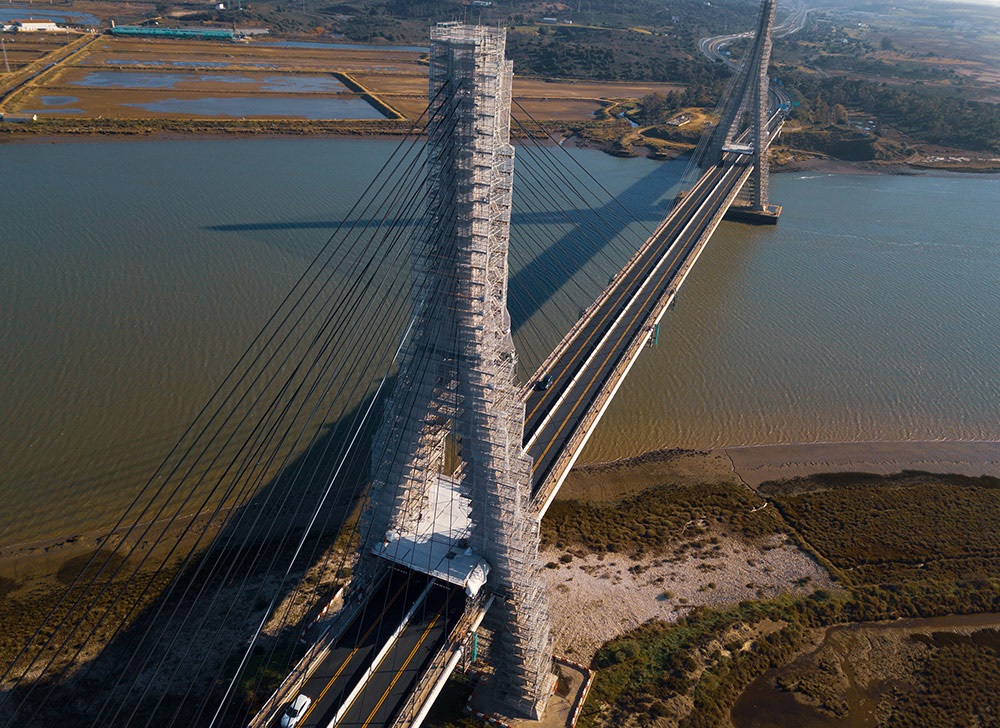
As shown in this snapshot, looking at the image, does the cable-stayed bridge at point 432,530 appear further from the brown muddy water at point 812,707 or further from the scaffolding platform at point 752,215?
the scaffolding platform at point 752,215

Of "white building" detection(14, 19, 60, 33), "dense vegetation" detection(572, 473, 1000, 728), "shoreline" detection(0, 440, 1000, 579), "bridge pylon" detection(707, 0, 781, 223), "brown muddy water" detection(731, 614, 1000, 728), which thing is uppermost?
"white building" detection(14, 19, 60, 33)

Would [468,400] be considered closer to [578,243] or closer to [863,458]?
[863,458]

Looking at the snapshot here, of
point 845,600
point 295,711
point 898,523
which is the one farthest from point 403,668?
point 898,523

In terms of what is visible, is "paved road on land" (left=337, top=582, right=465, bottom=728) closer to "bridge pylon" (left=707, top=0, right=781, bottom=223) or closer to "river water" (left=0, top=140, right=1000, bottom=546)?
"river water" (left=0, top=140, right=1000, bottom=546)

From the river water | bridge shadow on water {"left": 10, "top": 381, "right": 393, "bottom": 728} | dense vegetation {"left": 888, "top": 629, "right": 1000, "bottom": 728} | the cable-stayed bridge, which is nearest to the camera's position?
the cable-stayed bridge

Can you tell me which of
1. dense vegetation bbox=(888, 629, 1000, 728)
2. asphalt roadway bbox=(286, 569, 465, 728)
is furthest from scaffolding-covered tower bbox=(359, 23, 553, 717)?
dense vegetation bbox=(888, 629, 1000, 728)

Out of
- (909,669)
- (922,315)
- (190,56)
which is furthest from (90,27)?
(909,669)

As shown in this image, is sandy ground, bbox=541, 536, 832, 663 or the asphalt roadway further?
sandy ground, bbox=541, 536, 832, 663
